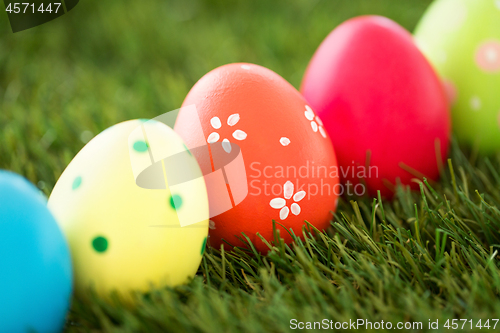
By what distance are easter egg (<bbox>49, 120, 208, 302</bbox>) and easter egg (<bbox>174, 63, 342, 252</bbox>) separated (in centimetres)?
9

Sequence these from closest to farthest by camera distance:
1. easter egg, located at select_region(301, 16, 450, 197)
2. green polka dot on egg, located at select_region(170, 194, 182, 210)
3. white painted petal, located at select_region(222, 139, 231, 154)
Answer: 1. green polka dot on egg, located at select_region(170, 194, 182, 210)
2. white painted petal, located at select_region(222, 139, 231, 154)
3. easter egg, located at select_region(301, 16, 450, 197)

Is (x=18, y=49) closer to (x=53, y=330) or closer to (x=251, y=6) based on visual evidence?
(x=251, y=6)

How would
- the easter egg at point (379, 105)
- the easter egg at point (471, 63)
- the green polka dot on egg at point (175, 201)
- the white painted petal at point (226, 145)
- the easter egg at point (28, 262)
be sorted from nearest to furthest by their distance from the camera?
the easter egg at point (28, 262) < the green polka dot on egg at point (175, 201) < the white painted petal at point (226, 145) < the easter egg at point (379, 105) < the easter egg at point (471, 63)

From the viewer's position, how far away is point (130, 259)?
73 centimetres

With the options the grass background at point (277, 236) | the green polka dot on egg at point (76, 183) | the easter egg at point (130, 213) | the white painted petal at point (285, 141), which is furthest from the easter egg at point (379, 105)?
the green polka dot on egg at point (76, 183)

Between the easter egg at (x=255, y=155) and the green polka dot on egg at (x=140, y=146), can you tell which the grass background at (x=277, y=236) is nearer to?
the easter egg at (x=255, y=155)

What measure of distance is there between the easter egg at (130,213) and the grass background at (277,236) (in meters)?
0.05

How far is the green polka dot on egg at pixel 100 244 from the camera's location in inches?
28.5

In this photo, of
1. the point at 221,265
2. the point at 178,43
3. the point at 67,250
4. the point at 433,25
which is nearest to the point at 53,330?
the point at 67,250

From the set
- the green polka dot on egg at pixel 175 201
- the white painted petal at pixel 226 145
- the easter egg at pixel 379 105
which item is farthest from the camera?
the easter egg at pixel 379 105

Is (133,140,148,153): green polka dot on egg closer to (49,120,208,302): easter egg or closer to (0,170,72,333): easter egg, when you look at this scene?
(49,120,208,302): easter egg

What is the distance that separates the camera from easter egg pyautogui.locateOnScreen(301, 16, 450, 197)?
1026 millimetres

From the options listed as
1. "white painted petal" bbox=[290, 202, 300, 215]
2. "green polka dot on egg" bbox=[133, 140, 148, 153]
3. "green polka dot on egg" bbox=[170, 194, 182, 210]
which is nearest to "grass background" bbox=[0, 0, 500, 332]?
"white painted petal" bbox=[290, 202, 300, 215]

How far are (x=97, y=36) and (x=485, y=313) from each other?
2.04 meters
